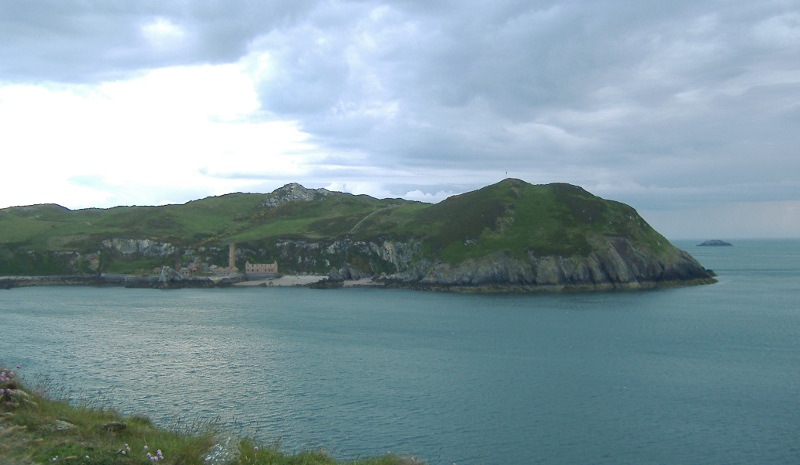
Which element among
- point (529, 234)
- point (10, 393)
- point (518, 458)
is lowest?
point (518, 458)

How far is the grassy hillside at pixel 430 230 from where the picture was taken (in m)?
139

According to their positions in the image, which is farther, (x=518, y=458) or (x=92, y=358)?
(x=92, y=358)

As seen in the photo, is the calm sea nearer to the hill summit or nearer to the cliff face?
the cliff face

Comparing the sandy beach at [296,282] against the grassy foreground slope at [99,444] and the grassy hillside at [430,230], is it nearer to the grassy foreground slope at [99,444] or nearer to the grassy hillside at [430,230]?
the grassy hillside at [430,230]

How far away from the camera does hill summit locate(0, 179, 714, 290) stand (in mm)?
131000

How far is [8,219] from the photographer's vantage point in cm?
19950

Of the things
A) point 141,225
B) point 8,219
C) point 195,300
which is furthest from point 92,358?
point 8,219

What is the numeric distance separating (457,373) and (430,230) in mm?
97068

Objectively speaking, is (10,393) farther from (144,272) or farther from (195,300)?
(144,272)

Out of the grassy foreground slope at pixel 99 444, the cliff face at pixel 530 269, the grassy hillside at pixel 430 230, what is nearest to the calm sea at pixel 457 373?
the grassy foreground slope at pixel 99 444

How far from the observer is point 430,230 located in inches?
5950

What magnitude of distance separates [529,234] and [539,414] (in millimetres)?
100462

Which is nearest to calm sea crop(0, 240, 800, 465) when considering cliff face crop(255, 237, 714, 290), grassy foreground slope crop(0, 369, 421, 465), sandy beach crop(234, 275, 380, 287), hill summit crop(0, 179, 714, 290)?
grassy foreground slope crop(0, 369, 421, 465)

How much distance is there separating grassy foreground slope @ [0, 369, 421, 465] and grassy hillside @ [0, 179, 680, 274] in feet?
374
